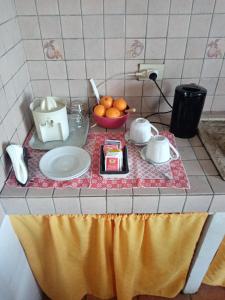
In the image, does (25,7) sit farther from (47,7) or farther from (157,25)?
(157,25)

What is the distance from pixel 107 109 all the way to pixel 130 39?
0.32m

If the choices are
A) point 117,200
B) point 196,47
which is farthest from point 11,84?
point 196,47

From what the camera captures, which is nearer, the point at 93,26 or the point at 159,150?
the point at 159,150

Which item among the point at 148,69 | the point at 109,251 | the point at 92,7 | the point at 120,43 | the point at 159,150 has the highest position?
the point at 92,7

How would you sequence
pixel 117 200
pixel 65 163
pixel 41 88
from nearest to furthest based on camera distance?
pixel 117 200 → pixel 65 163 → pixel 41 88

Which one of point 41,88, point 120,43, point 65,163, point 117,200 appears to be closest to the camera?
point 117,200

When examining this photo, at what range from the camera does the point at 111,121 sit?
3.40 ft

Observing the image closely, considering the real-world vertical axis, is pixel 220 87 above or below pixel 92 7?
below

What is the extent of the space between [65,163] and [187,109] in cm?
54

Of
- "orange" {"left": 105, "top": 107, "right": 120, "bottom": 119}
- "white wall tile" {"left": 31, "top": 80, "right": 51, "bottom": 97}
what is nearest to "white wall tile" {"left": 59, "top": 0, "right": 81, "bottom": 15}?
"white wall tile" {"left": 31, "top": 80, "right": 51, "bottom": 97}

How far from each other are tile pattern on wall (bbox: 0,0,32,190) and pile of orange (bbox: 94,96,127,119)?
0.32m

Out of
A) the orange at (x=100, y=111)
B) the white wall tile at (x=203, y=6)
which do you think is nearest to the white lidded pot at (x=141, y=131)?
the orange at (x=100, y=111)

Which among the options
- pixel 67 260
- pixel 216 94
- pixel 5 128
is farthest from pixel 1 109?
pixel 216 94

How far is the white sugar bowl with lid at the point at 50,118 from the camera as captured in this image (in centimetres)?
92
